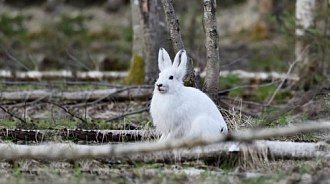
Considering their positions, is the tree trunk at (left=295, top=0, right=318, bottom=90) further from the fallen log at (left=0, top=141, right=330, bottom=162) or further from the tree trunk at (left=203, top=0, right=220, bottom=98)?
the fallen log at (left=0, top=141, right=330, bottom=162)

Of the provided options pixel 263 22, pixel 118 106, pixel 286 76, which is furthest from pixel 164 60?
pixel 263 22

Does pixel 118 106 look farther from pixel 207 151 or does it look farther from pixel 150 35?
pixel 207 151

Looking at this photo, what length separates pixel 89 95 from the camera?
36.9 feet

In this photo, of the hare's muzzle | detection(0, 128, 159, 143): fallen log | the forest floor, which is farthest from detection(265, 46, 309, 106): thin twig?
the hare's muzzle

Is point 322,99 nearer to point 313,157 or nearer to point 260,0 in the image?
point 313,157

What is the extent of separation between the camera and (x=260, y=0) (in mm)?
19703

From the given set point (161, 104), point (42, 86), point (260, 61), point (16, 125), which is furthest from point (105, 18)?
point (161, 104)

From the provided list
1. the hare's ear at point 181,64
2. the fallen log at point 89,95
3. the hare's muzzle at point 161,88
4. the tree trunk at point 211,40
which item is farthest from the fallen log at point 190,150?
the fallen log at point 89,95

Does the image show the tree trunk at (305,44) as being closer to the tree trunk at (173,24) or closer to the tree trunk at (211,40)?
the tree trunk at (211,40)

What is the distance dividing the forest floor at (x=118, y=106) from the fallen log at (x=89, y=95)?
91mm

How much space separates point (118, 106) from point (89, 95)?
0.54 metres

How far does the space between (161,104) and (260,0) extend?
12916 mm

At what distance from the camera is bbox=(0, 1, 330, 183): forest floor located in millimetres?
6473

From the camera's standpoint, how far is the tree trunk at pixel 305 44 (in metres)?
12.5
